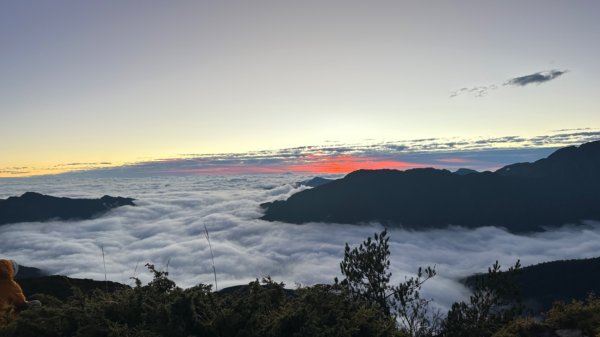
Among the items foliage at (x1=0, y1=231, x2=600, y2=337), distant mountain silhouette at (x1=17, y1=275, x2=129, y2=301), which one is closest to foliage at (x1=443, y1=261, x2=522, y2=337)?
foliage at (x1=0, y1=231, x2=600, y2=337)

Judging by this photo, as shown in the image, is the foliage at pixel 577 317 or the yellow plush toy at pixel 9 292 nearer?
the foliage at pixel 577 317

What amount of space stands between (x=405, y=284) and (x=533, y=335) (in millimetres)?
8853

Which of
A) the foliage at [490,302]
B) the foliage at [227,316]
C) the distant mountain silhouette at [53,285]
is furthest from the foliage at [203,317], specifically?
the distant mountain silhouette at [53,285]

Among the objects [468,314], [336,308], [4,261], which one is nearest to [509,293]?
[468,314]

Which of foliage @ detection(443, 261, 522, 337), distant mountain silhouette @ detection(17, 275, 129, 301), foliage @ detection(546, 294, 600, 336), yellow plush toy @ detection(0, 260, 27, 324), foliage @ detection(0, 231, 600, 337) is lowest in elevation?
distant mountain silhouette @ detection(17, 275, 129, 301)

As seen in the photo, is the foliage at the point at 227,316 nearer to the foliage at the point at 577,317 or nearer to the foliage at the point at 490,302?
the foliage at the point at 577,317

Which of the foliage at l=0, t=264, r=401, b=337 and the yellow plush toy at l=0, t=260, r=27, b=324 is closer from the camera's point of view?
the foliage at l=0, t=264, r=401, b=337

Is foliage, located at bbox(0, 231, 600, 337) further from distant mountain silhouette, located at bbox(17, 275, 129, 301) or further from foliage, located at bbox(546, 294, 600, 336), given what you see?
distant mountain silhouette, located at bbox(17, 275, 129, 301)

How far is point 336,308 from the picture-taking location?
26.7 feet

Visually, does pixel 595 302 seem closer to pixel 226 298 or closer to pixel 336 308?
pixel 336 308

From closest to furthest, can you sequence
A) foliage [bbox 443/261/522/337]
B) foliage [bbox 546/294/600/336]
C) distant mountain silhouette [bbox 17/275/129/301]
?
foliage [bbox 546/294/600/336], foliage [bbox 443/261/522/337], distant mountain silhouette [bbox 17/275/129/301]

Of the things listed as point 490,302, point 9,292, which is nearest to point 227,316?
point 490,302

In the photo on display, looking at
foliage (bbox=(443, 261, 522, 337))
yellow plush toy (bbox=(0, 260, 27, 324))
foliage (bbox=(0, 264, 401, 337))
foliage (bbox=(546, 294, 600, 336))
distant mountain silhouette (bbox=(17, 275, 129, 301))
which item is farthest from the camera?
distant mountain silhouette (bbox=(17, 275, 129, 301))

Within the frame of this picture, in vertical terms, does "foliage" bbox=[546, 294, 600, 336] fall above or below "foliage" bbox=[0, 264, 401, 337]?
below
